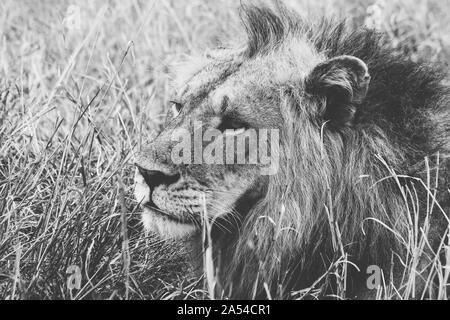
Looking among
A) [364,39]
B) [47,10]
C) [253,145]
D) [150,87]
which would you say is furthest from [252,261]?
[47,10]

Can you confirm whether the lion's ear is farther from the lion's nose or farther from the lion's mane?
the lion's nose

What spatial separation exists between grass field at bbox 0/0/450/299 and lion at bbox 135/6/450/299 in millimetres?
268

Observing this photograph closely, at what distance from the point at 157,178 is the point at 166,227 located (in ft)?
0.83

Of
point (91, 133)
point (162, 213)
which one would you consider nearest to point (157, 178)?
point (162, 213)

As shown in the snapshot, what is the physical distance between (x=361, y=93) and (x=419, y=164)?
0.46 m

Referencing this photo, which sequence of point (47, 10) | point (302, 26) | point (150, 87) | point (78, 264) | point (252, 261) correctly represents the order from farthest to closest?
point (47, 10) → point (150, 87) → point (302, 26) → point (252, 261) → point (78, 264)

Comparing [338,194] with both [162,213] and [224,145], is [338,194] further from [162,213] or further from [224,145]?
[162,213]

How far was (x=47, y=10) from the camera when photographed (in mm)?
6934

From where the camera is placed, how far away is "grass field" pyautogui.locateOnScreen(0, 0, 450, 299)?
11.8ft

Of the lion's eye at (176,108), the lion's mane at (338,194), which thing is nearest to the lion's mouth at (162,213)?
the lion's mane at (338,194)

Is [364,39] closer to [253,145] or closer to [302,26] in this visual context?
[302,26]

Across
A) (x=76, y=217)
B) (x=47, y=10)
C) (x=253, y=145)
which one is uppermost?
(x=47, y=10)

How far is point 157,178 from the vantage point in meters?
3.69
